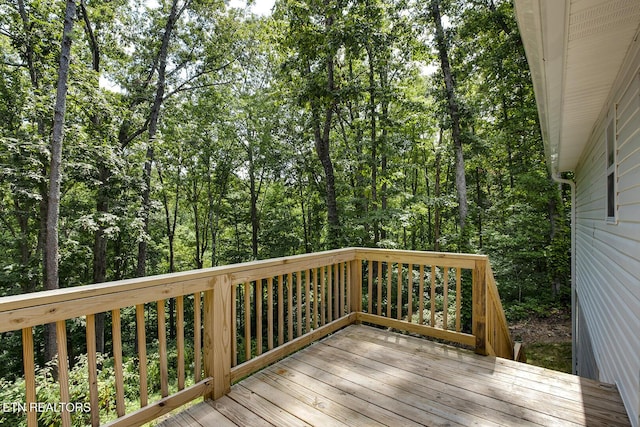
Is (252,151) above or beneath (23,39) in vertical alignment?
beneath

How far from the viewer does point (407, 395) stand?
2168mm

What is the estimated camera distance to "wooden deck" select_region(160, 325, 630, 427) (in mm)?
1915

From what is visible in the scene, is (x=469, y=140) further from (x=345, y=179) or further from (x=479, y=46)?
(x=345, y=179)

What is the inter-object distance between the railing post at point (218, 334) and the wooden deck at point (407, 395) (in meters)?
0.12

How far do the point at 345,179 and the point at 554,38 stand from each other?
9.46 metres

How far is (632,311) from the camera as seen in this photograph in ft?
6.25

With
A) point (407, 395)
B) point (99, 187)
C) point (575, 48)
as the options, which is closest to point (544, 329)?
point (407, 395)

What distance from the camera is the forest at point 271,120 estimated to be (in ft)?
21.7

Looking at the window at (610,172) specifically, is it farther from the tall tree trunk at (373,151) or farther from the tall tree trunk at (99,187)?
the tall tree trunk at (99,187)

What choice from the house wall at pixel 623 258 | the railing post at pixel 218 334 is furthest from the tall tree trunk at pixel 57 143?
the house wall at pixel 623 258

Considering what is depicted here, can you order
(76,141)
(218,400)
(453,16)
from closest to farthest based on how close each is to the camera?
(218,400) < (76,141) < (453,16)

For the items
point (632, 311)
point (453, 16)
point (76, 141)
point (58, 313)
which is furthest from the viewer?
point (453, 16)

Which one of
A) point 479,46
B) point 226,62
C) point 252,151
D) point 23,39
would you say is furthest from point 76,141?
point 479,46

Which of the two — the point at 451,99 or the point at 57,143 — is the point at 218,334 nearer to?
the point at 57,143
